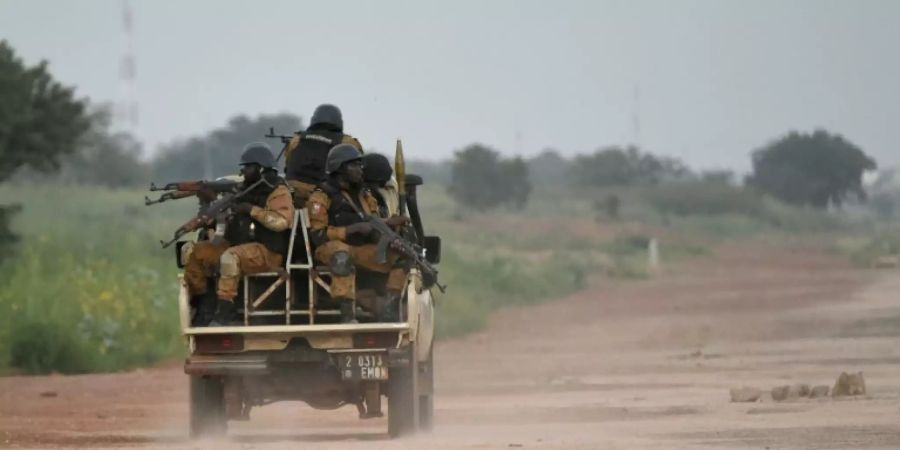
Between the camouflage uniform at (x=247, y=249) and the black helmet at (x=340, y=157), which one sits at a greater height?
the black helmet at (x=340, y=157)

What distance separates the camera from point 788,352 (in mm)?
31781

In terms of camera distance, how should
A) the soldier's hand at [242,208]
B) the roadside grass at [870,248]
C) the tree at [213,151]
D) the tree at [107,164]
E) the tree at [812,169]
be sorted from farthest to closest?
the tree at [812,169]
the tree at [213,151]
the tree at [107,164]
the roadside grass at [870,248]
the soldier's hand at [242,208]

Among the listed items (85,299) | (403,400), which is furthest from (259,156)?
(85,299)

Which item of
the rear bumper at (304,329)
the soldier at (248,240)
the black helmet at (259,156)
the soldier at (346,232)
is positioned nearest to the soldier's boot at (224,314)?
the soldier at (248,240)

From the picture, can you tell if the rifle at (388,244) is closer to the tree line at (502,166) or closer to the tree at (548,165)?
the tree line at (502,166)

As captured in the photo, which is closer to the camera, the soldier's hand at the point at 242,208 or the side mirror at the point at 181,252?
the soldier's hand at the point at 242,208

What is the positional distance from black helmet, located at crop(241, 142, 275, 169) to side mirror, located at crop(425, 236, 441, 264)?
1787 mm

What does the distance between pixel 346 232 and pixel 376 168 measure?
1.08 meters

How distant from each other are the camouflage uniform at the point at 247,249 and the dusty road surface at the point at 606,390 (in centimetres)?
126

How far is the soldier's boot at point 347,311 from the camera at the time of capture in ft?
55.7

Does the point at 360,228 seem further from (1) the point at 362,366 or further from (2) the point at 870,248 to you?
(2) the point at 870,248

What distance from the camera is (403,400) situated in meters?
17.5

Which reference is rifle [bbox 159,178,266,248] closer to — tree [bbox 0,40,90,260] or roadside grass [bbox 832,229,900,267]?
tree [bbox 0,40,90,260]

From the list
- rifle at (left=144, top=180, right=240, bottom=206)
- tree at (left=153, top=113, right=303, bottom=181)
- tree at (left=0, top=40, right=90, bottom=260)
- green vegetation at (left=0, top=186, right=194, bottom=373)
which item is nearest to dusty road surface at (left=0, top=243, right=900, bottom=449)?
green vegetation at (left=0, top=186, right=194, bottom=373)
